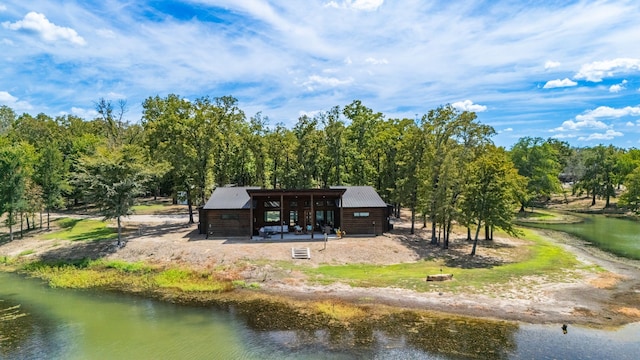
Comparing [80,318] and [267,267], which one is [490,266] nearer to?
[267,267]

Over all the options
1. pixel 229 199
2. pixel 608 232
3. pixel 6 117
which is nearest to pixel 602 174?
pixel 608 232

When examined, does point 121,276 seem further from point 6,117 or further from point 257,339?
point 6,117

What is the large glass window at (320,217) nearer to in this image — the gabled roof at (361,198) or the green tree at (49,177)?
the gabled roof at (361,198)

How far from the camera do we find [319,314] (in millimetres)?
20188

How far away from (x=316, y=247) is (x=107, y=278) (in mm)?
14304

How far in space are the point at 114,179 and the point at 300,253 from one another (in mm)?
16032

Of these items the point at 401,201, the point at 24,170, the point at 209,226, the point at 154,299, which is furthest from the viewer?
the point at 401,201

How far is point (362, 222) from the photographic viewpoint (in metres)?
35.1


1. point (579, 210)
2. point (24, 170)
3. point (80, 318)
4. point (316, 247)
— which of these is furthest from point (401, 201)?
point (579, 210)

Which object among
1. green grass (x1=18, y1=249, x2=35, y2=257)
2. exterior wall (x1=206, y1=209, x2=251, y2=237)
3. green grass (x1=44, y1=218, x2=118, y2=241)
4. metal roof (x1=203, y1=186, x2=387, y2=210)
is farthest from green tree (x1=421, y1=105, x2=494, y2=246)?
green grass (x1=18, y1=249, x2=35, y2=257)

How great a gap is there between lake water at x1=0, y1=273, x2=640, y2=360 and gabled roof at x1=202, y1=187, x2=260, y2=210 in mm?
13943

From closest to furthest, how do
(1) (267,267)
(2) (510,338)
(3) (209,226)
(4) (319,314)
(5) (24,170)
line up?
(2) (510,338) → (4) (319,314) → (1) (267,267) → (3) (209,226) → (5) (24,170)

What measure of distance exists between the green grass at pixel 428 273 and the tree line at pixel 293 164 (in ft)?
12.2

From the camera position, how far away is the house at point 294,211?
34.1m
